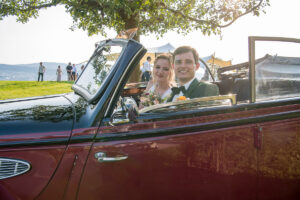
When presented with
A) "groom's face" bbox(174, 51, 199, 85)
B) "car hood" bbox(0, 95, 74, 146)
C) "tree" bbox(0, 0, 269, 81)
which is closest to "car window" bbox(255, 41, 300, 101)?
"groom's face" bbox(174, 51, 199, 85)

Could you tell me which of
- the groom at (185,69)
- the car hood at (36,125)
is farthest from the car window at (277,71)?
the car hood at (36,125)

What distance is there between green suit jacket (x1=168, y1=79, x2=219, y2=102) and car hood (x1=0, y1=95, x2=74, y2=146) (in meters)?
1.03

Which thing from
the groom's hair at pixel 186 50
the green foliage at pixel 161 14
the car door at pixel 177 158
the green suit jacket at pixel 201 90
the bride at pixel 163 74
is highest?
the green foliage at pixel 161 14

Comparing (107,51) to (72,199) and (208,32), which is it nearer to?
(72,199)

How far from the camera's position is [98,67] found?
224 cm

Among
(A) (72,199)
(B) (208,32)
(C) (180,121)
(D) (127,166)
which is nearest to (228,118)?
(C) (180,121)

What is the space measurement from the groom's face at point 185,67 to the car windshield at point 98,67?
2.36ft

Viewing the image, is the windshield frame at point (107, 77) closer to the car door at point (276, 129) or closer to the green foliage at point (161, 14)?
the car door at point (276, 129)

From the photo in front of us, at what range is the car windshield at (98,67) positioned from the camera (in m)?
1.99

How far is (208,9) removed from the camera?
851cm

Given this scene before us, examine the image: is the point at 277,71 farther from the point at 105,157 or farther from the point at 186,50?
the point at 105,157

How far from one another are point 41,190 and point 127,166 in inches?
20.7

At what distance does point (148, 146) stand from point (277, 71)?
1.50m

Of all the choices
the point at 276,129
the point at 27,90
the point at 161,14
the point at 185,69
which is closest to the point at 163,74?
the point at 185,69
